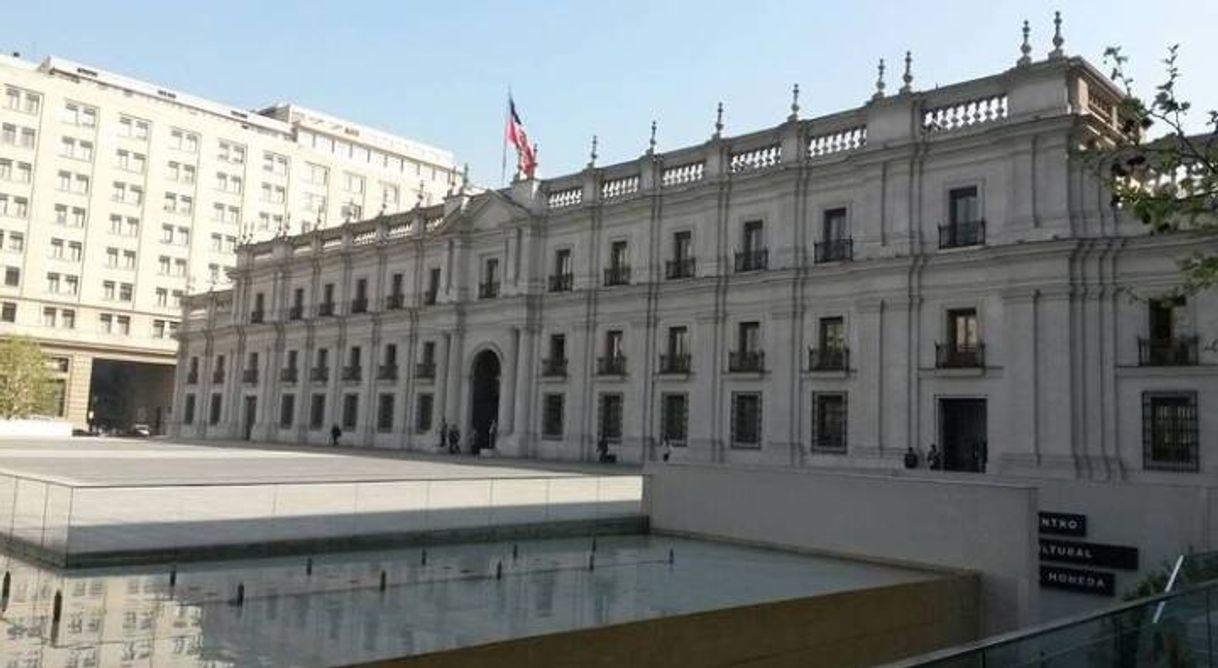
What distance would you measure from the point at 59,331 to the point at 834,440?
195 ft

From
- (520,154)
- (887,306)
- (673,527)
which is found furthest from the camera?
(520,154)

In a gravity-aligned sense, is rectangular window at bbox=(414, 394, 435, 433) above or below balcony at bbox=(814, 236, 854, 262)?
below

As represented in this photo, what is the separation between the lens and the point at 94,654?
7680mm

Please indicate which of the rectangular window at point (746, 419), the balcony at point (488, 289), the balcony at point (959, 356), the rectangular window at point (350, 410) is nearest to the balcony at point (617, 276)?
the balcony at point (488, 289)

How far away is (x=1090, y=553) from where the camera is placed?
65.7 ft

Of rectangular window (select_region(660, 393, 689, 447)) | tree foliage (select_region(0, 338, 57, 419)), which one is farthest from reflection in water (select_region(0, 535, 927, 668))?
tree foliage (select_region(0, 338, 57, 419))

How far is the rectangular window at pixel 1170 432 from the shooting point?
25500 mm

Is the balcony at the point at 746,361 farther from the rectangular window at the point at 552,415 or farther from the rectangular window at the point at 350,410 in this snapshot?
the rectangular window at the point at 350,410

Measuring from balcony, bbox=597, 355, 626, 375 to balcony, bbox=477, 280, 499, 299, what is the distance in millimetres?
7783

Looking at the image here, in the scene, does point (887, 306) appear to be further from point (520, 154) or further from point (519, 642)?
point (519, 642)

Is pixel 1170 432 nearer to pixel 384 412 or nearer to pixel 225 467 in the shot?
pixel 225 467

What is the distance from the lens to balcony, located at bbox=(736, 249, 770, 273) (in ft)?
117

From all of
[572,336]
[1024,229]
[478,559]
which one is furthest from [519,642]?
[572,336]

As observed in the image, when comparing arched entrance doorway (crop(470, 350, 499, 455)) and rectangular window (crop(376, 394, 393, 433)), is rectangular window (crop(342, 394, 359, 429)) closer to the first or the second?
rectangular window (crop(376, 394, 393, 433))
